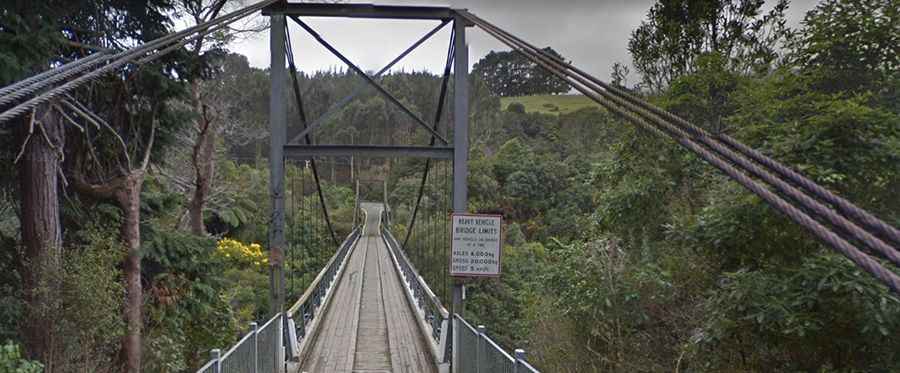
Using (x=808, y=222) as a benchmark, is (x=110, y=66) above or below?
above

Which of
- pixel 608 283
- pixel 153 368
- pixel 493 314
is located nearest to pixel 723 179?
pixel 608 283

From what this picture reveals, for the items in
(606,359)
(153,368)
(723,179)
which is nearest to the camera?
(723,179)

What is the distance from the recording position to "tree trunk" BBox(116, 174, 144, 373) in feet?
21.9

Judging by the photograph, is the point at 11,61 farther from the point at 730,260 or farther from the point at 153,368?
the point at 730,260

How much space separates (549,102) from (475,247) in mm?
59272

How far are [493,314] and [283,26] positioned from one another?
11.8m

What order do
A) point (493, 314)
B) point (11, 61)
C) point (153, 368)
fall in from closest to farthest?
1. point (11, 61)
2. point (153, 368)
3. point (493, 314)

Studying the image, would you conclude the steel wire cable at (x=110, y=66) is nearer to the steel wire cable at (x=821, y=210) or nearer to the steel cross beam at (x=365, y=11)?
the steel cross beam at (x=365, y=11)

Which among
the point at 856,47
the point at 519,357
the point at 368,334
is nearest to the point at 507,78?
the point at 368,334

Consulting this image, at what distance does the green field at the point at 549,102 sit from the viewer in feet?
190

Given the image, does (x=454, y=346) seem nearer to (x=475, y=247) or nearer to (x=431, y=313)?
(x=475, y=247)

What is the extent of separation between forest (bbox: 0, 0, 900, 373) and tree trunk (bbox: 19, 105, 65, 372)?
0.07 feet

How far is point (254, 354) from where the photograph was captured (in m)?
4.85

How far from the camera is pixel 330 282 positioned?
42.2 ft
